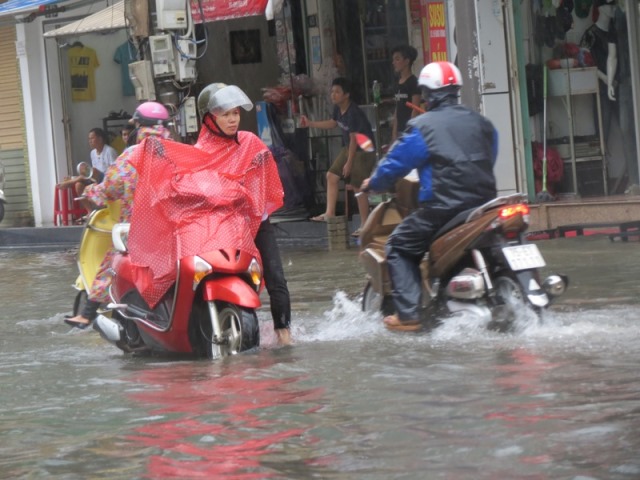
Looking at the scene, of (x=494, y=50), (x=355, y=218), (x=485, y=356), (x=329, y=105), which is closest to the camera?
(x=485, y=356)

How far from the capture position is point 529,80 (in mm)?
15867

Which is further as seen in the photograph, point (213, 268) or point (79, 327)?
point (79, 327)

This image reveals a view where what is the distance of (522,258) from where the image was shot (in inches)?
314

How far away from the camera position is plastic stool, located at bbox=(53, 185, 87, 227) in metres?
21.4

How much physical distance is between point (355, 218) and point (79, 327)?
23.7 feet

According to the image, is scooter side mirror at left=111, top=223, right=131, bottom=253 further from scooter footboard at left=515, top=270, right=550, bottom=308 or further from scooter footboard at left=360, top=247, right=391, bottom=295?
scooter footboard at left=515, top=270, right=550, bottom=308

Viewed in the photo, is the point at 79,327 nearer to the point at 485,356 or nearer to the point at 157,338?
the point at 157,338

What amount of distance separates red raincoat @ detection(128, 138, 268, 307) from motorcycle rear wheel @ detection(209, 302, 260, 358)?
35cm

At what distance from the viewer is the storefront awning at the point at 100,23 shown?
1819 cm

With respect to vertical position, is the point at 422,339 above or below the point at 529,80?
below

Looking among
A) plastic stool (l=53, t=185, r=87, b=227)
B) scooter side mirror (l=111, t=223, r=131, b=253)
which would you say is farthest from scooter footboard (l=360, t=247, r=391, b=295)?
plastic stool (l=53, t=185, r=87, b=227)

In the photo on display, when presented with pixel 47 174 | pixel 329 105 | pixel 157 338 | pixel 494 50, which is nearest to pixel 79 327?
pixel 157 338

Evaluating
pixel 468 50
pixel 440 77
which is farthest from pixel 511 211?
pixel 468 50

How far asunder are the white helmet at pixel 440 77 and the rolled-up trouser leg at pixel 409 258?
2.39 ft
